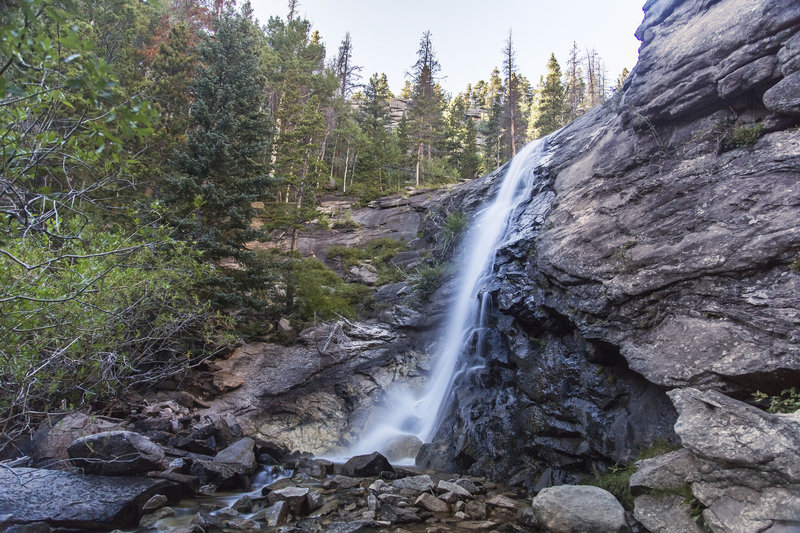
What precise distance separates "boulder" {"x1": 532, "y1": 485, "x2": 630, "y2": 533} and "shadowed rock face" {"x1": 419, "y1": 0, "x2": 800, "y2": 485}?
1.76 metres

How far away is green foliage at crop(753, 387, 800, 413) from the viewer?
6.15m

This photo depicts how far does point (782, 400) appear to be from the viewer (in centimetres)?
638

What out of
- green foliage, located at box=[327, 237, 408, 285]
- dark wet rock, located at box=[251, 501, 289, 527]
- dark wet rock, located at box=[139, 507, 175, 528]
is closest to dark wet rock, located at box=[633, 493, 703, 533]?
dark wet rock, located at box=[251, 501, 289, 527]

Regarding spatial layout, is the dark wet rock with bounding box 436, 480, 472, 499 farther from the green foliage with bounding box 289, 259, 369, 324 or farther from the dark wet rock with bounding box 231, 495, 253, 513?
the green foliage with bounding box 289, 259, 369, 324

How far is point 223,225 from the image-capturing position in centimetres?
1559

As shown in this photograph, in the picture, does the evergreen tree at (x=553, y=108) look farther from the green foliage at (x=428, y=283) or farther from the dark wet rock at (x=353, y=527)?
the dark wet rock at (x=353, y=527)

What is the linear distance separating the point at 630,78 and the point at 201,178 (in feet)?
50.3

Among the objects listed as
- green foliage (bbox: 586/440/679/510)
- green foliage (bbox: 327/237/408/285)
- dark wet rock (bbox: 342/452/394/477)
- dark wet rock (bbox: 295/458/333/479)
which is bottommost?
dark wet rock (bbox: 295/458/333/479)

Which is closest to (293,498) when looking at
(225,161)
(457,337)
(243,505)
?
(243,505)

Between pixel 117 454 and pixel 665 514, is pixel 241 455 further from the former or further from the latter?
pixel 665 514

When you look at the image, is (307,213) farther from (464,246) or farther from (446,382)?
(446,382)

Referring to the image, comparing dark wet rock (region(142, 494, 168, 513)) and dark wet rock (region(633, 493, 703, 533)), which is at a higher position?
dark wet rock (region(633, 493, 703, 533))

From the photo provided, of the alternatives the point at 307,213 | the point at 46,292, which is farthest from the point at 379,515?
the point at 307,213

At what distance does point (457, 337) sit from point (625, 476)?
27.5 feet
